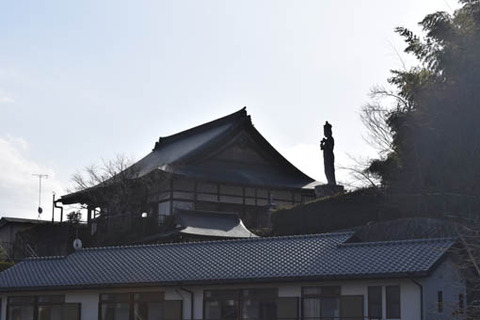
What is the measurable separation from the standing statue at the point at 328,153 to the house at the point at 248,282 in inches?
520

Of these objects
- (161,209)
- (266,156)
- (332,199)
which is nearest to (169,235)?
(161,209)

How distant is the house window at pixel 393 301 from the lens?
68.7 feet

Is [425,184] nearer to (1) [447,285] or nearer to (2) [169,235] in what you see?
(1) [447,285]

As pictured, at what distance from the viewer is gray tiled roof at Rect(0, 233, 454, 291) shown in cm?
2159

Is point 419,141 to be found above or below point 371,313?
above

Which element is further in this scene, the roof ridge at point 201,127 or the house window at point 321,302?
the roof ridge at point 201,127

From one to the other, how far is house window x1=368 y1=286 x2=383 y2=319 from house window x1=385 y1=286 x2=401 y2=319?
Result: 0.20 metres

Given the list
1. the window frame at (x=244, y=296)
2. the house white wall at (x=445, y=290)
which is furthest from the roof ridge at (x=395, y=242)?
the window frame at (x=244, y=296)

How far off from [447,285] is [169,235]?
17585mm

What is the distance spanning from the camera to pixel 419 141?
29.7 m

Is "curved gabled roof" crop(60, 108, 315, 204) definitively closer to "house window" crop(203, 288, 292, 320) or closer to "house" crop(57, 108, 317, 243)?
"house" crop(57, 108, 317, 243)

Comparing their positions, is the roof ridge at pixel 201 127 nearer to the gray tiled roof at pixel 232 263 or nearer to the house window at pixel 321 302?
the gray tiled roof at pixel 232 263

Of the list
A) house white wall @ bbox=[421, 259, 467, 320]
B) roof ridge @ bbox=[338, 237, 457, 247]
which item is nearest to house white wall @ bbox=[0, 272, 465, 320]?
house white wall @ bbox=[421, 259, 467, 320]

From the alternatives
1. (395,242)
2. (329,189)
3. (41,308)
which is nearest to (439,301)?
(395,242)
